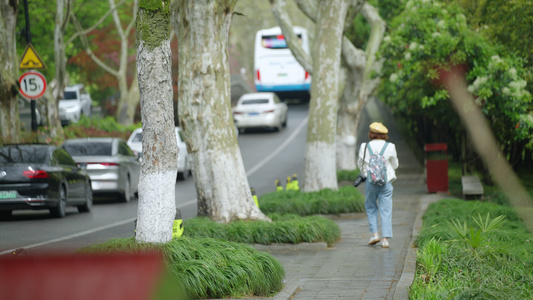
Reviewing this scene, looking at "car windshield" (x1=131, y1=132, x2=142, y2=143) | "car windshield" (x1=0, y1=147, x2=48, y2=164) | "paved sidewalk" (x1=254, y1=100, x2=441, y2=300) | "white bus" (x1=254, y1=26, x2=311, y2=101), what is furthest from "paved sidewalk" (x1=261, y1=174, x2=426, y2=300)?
"white bus" (x1=254, y1=26, x2=311, y2=101)

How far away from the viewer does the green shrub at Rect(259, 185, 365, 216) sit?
15.7 m

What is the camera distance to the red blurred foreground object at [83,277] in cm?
370

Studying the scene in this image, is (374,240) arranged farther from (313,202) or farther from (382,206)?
(313,202)

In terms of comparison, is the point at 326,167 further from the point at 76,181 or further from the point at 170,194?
the point at 170,194

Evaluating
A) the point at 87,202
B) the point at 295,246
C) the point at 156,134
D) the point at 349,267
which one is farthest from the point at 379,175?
the point at 87,202

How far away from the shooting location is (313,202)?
1655 centimetres

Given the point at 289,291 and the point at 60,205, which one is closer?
the point at 289,291

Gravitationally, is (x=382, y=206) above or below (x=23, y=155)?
below

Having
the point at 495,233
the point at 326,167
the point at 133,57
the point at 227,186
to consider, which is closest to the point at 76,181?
the point at 326,167

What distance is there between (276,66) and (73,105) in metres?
10.1

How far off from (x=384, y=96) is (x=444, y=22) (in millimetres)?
7127

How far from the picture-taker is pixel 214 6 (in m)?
13.0

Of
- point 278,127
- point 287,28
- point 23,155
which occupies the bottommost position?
point 278,127

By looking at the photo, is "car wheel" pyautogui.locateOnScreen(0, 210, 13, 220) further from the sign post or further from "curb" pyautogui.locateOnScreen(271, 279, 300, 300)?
"curb" pyautogui.locateOnScreen(271, 279, 300, 300)
